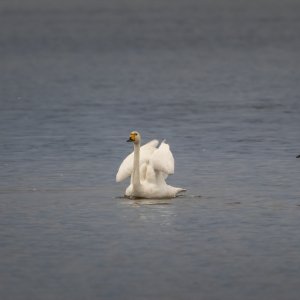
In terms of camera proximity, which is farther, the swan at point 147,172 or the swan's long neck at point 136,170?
the swan at point 147,172

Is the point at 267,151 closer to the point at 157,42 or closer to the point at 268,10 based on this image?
the point at 157,42

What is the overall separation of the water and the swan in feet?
0.58


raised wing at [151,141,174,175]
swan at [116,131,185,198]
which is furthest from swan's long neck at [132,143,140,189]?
raised wing at [151,141,174,175]

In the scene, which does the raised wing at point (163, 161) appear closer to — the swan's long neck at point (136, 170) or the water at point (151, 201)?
the swan's long neck at point (136, 170)

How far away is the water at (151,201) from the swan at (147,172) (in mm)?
177

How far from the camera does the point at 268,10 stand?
459 ft

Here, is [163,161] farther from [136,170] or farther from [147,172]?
[136,170]

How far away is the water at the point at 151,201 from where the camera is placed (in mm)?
15016

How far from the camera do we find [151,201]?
64.4 feet

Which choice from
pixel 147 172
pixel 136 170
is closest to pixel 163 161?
pixel 147 172

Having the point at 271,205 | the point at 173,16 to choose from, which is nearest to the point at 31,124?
the point at 271,205

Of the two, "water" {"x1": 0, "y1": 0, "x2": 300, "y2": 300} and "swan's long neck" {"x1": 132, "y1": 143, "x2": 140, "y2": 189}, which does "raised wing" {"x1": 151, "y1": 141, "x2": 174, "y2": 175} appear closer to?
"swan's long neck" {"x1": 132, "y1": 143, "x2": 140, "y2": 189}

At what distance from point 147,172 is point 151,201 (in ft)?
1.38

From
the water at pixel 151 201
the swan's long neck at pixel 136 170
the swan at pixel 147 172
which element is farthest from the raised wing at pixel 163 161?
the water at pixel 151 201
